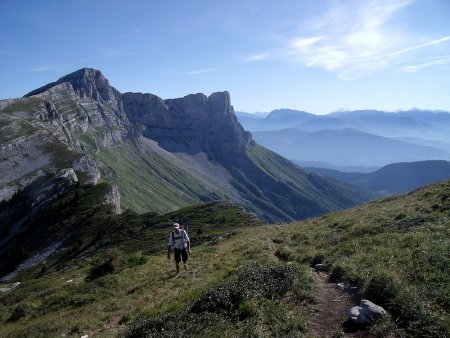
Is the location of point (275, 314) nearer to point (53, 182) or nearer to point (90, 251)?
point (90, 251)

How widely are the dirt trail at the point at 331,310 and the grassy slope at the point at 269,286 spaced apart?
487 mm

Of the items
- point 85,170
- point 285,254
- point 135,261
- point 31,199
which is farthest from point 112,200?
point 285,254

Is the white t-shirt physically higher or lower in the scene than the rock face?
higher

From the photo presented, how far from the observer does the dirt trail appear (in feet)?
38.8

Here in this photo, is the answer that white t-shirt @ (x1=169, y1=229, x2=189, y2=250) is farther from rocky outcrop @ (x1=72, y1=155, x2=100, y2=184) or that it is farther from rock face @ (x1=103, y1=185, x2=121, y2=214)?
rocky outcrop @ (x1=72, y1=155, x2=100, y2=184)

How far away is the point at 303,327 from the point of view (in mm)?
12055

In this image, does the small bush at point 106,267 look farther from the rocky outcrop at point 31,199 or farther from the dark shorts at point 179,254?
the rocky outcrop at point 31,199

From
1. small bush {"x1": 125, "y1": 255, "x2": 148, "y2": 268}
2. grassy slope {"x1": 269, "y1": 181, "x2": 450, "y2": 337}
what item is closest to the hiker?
small bush {"x1": 125, "y1": 255, "x2": 148, "y2": 268}

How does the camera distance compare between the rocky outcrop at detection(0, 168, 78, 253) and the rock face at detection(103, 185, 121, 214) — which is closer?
the rocky outcrop at detection(0, 168, 78, 253)

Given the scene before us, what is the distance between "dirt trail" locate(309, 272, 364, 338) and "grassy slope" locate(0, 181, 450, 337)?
0.49m

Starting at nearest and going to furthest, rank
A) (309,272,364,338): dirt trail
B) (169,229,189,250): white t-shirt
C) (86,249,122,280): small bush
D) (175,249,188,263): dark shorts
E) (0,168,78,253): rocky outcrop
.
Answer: (309,272,364,338): dirt trail < (175,249,188,263): dark shorts < (169,229,189,250): white t-shirt < (86,249,122,280): small bush < (0,168,78,253): rocky outcrop

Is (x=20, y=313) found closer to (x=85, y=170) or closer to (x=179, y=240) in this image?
(x=179, y=240)

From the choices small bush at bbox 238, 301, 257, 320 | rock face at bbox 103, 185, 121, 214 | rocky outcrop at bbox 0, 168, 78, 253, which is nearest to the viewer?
small bush at bbox 238, 301, 257, 320

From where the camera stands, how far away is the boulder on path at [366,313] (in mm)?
11705
